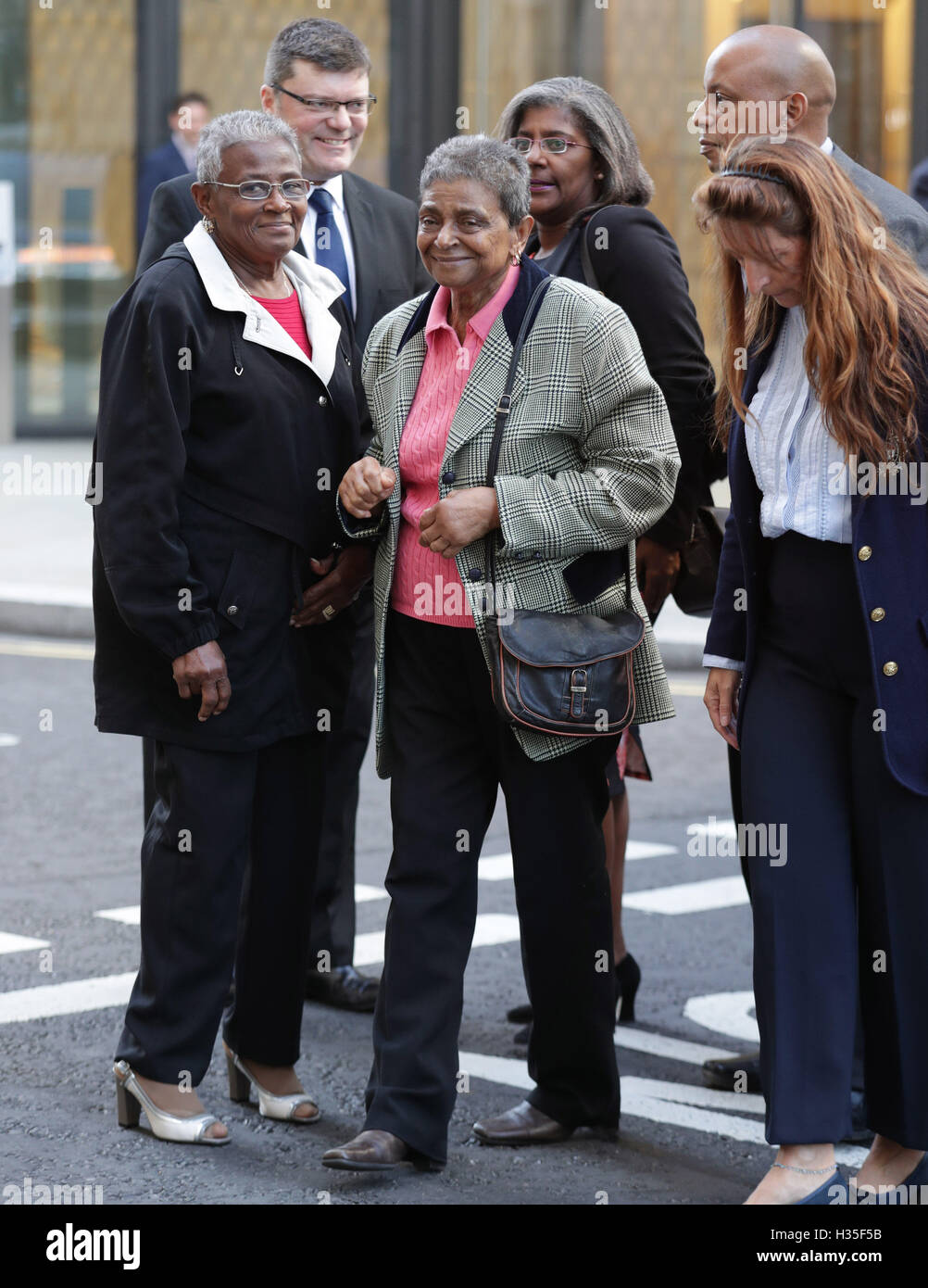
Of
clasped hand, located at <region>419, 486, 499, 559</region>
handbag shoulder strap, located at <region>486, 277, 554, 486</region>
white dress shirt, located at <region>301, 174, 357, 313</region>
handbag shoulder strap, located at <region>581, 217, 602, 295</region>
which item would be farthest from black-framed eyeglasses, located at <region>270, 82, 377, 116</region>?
clasped hand, located at <region>419, 486, 499, 559</region>

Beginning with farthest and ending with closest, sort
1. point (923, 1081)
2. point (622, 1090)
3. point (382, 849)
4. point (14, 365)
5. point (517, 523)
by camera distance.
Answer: point (14, 365) → point (382, 849) → point (622, 1090) → point (517, 523) → point (923, 1081)

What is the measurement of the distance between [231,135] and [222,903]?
152 centimetres

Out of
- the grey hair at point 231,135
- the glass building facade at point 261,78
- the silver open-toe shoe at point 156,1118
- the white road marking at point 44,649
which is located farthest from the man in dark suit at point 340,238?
the glass building facade at point 261,78

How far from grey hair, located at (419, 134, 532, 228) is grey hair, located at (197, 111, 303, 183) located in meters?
0.33

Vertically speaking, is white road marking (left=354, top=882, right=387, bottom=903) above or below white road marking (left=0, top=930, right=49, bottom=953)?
below

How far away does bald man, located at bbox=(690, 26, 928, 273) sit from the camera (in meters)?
4.32

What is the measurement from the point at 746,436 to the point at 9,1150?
1984mm

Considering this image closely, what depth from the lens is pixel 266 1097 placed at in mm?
4445

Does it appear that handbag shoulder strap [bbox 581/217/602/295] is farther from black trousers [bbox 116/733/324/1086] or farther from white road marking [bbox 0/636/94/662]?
white road marking [bbox 0/636/94/662]

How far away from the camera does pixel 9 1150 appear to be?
13.7 ft

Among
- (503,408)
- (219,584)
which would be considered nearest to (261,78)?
(219,584)

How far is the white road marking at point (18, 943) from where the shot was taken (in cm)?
570

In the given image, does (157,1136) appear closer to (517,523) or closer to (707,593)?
(517,523)
